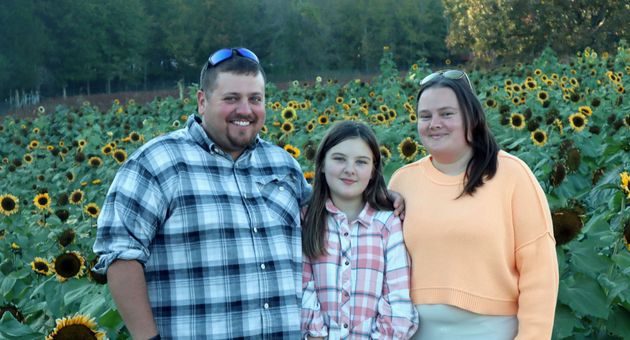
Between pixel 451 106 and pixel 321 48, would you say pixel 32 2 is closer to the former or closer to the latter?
pixel 321 48

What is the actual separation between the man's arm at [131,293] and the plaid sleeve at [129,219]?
29mm

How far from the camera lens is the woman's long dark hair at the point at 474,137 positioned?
2.49 m

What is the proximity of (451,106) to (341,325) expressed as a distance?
0.80m

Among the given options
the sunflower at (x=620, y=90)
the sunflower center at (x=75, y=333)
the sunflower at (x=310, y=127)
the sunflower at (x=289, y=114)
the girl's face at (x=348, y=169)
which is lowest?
the sunflower at (x=310, y=127)

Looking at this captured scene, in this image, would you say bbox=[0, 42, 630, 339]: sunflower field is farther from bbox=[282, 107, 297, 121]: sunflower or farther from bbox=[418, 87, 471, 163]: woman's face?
bbox=[418, 87, 471, 163]: woman's face

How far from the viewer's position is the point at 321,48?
47.5m

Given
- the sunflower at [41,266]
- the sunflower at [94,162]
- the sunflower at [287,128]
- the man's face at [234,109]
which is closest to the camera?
the man's face at [234,109]

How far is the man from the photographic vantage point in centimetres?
232

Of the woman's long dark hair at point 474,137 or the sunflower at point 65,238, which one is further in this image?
the sunflower at point 65,238

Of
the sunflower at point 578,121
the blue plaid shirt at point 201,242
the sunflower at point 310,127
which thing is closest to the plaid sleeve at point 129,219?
the blue plaid shirt at point 201,242

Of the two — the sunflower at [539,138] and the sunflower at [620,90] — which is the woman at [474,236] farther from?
the sunflower at [620,90]

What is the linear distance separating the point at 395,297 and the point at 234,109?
81cm

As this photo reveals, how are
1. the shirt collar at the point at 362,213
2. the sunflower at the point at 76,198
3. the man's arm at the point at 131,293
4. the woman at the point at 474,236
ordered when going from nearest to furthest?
the man's arm at the point at 131,293 → the woman at the point at 474,236 → the shirt collar at the point at 362,213 → the sunflower at the point at 76,198

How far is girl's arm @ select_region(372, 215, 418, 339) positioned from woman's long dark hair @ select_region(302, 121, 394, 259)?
134 millimetres
